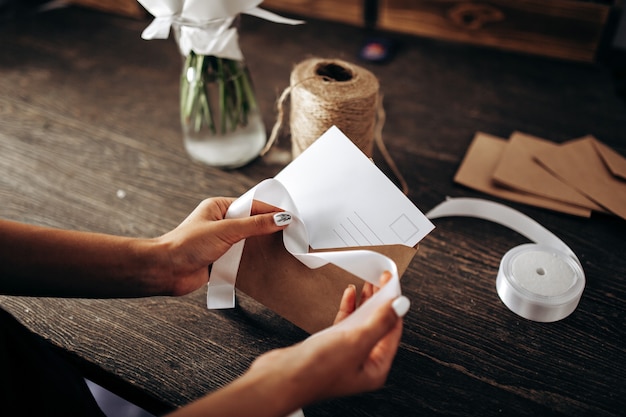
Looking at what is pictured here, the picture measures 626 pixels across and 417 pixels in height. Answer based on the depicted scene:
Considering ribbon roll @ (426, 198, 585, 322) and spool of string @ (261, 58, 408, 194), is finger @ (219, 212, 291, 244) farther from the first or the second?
ribbon roll @ (426, 198, 585, 322)

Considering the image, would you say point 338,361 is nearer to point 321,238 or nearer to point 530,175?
point 321,238

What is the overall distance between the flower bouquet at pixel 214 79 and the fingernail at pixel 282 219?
11.1 inches

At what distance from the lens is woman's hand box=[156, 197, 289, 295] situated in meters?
0.60

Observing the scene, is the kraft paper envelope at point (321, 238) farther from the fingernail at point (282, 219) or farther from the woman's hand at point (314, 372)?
the woman's hand at point (314, 372)

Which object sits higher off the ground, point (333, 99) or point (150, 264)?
point (333, 99)

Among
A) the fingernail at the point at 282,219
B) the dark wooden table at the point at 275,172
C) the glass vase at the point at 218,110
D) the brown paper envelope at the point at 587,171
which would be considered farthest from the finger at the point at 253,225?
the brown paper envelope at the point at 587,171

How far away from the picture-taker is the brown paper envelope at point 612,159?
33.2 inches

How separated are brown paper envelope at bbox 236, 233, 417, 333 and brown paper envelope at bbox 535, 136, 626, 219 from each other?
40cm

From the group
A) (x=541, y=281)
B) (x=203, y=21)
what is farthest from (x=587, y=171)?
(x=203, y=21)

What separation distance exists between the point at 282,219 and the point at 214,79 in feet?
1.02

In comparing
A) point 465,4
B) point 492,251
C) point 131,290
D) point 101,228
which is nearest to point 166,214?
point 101,228

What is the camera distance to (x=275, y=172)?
0.91 metres

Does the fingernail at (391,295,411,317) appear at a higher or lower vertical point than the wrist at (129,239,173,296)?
higher

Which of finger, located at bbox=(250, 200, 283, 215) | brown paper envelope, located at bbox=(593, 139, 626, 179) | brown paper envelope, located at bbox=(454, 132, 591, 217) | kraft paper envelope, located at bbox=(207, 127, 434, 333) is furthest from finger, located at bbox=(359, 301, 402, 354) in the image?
brown paper envelope, located at bbox=(593, 139, 626, 179)
